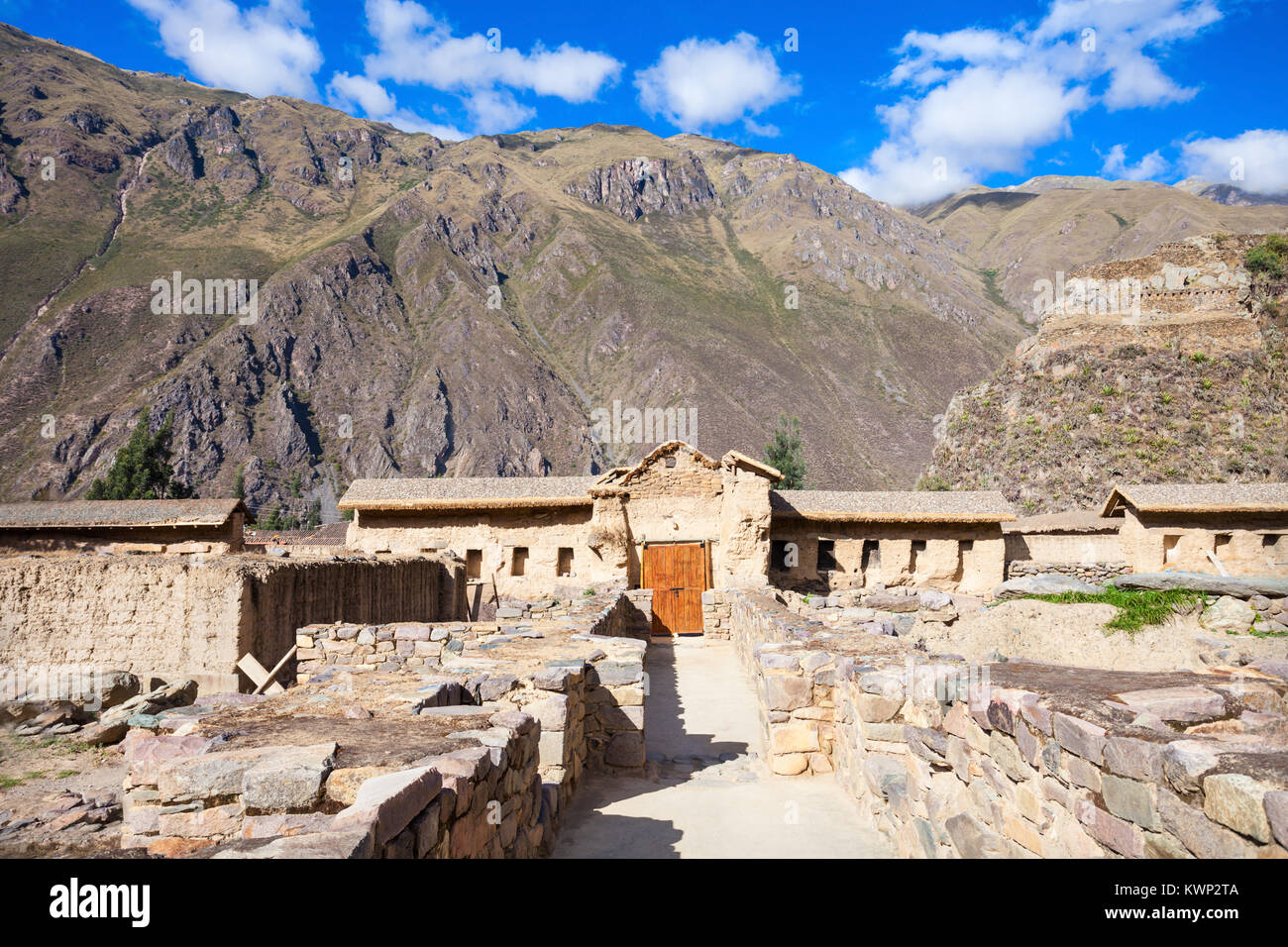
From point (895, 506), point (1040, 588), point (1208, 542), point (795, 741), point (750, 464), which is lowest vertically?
point (795, 741)

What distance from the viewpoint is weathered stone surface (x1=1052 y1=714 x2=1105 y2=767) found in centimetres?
337

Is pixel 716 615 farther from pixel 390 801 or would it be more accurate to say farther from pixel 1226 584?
pixel 390 801

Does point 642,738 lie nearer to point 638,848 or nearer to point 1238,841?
point 638,848

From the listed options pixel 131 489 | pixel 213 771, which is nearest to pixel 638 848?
pixel 213 771

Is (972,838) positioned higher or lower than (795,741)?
higher

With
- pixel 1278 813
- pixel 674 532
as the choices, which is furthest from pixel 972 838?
pixel 674 532

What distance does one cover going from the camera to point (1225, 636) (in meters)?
11.4

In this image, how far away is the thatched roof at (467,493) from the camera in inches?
856

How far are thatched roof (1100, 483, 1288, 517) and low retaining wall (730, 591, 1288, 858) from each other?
2004cm

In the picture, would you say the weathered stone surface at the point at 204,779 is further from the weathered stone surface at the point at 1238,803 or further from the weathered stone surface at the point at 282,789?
the weathered stone surface at the point at 1238,803

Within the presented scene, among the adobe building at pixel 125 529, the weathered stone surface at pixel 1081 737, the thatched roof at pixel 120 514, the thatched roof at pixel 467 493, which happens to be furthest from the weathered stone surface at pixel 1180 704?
the thatched roof at pixel 120 514

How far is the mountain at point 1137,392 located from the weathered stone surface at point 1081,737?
111 feet

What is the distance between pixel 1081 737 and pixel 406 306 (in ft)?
356

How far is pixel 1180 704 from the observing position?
3838mm
